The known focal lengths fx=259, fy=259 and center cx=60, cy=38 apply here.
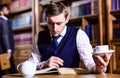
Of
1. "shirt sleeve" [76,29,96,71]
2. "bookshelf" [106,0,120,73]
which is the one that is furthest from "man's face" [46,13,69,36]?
"bookshelf" [106,0,120,73]

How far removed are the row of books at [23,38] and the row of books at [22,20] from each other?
18 centimetres

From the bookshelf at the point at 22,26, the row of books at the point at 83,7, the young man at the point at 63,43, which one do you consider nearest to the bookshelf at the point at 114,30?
the row of books at the point at 83,7

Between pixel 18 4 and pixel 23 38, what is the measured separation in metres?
0.66

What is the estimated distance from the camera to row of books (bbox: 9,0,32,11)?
461cm

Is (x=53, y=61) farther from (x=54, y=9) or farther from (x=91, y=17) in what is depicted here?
(x=91, y=17)

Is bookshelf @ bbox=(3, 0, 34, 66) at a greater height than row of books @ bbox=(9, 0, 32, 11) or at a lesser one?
lesser

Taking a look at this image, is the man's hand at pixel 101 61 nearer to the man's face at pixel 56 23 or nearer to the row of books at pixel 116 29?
the man's face at pixel 56 23

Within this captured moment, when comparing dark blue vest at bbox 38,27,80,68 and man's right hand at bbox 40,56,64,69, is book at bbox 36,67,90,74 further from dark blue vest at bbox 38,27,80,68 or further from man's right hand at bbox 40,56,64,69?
dark blue vest at bbox 38,27,80,68

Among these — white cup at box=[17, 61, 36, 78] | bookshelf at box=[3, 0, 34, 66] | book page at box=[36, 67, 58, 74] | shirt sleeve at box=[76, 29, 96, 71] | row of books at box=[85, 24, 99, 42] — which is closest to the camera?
white cup at box=[17, 61, 36, 78]

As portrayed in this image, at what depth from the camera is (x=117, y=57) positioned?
9.53ft

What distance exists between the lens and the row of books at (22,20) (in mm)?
4637

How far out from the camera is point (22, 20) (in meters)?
4.89

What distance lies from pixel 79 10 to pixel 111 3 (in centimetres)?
57

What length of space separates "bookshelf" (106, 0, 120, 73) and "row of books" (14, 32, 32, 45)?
200 centimetres
